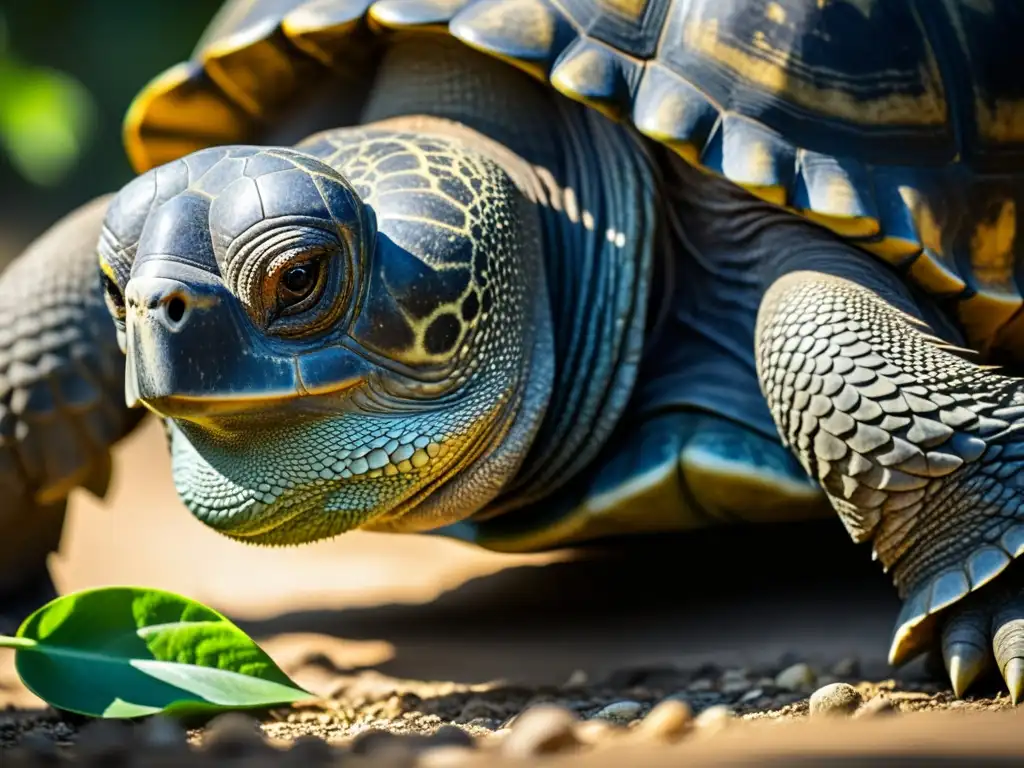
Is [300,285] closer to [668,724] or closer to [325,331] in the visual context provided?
[325,331]

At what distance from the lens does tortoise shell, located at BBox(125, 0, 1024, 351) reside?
128 inches

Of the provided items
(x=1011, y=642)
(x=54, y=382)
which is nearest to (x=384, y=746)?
(x=1011, y=642)

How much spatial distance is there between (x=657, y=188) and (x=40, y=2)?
971 centimetres

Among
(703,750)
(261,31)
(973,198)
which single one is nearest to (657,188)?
(973,198)

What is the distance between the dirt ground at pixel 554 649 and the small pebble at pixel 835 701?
0.05 meters

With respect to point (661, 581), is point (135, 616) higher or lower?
higher

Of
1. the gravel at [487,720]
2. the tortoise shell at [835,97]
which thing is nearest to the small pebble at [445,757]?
the gravel at [487,720]

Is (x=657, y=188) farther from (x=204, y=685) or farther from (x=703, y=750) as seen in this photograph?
(x=703, y=750)

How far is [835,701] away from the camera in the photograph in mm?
2570

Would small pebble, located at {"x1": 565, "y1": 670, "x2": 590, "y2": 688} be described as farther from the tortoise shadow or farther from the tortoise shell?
the tortoise shell

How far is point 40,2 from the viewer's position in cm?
1154

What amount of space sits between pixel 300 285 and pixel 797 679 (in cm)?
150

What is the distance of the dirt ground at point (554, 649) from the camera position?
75.3 inches

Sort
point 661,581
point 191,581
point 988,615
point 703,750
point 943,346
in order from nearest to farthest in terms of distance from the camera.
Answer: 1. point 703,750
2. point 988,615
3. point 943,346
4. point 661,581
5. point 191,581
